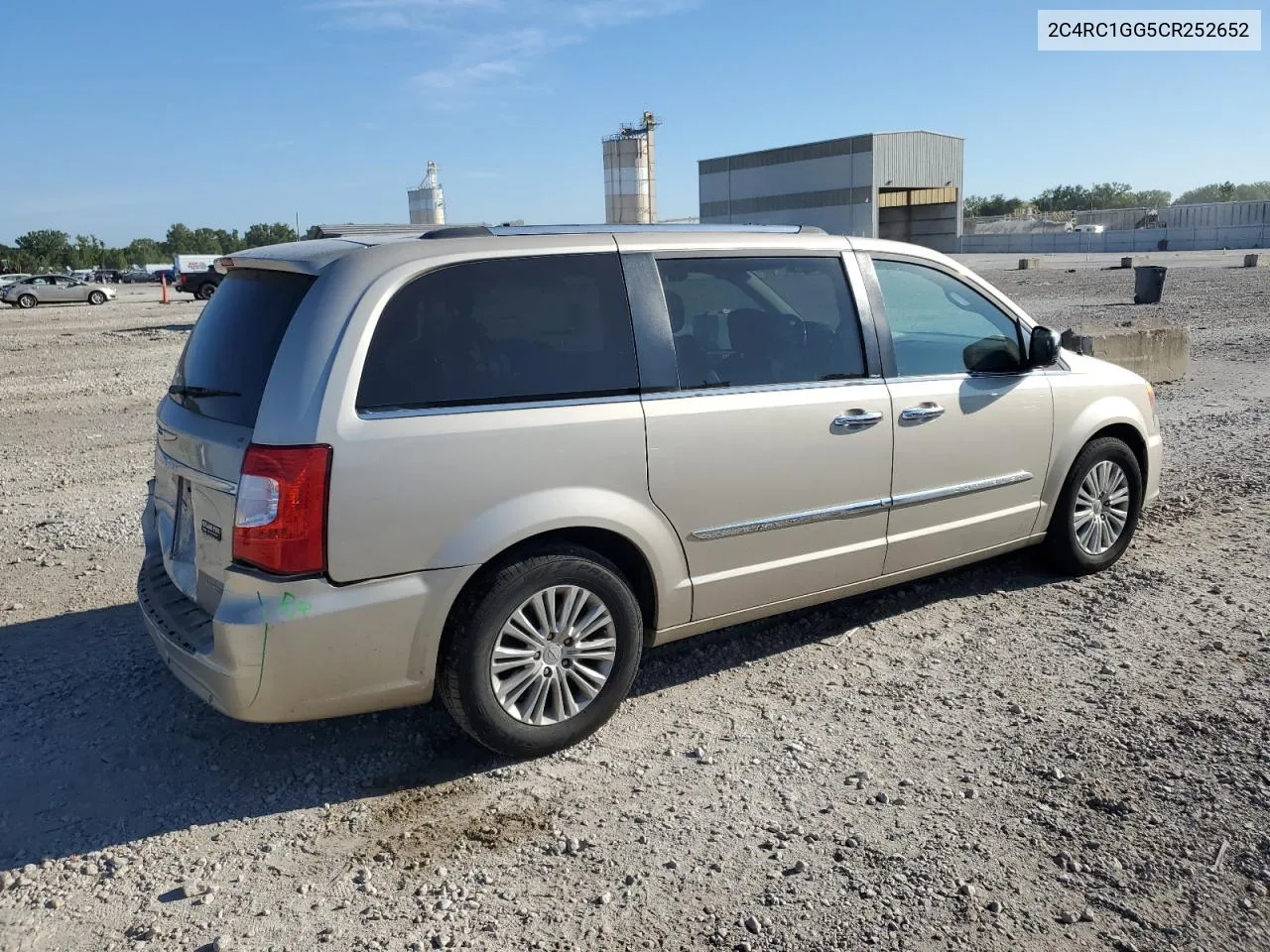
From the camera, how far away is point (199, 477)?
3621 millimetres

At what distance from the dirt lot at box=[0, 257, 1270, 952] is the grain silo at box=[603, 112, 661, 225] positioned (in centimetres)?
7050

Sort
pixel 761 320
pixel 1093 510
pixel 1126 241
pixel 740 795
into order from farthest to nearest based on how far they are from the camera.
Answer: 1. pixel 1126 241
2. pixel 1093 510
3. pixel 761 320
4. pixel 740 795

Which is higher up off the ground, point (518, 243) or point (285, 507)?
point (518, 243)

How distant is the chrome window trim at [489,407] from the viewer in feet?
11.3

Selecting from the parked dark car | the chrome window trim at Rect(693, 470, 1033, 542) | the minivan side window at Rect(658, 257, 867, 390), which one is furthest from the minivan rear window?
the parked dark car

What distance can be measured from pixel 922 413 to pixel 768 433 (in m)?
0.91

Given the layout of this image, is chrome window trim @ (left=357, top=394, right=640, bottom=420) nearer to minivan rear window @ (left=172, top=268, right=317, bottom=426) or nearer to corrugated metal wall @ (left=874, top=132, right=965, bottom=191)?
minivan rear window @ (left=172, top=268, right=317, bottom=426)

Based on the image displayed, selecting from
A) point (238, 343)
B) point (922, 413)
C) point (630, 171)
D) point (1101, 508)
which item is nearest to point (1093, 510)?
point (1101, 508)

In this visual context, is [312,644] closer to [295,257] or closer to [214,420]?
[214,420]

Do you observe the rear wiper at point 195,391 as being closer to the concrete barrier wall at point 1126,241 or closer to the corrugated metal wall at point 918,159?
the corrugated metal wall at point 918,159

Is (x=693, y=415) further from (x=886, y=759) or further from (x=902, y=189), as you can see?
(x=902, y=189)

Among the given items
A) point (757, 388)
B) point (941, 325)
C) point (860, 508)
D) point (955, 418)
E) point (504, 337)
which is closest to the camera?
point (504, 337)

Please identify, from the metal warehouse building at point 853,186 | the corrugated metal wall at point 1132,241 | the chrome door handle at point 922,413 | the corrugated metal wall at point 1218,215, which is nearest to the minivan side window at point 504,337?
the chrome door handle at point 922,413

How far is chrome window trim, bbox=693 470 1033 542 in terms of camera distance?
4207mm
